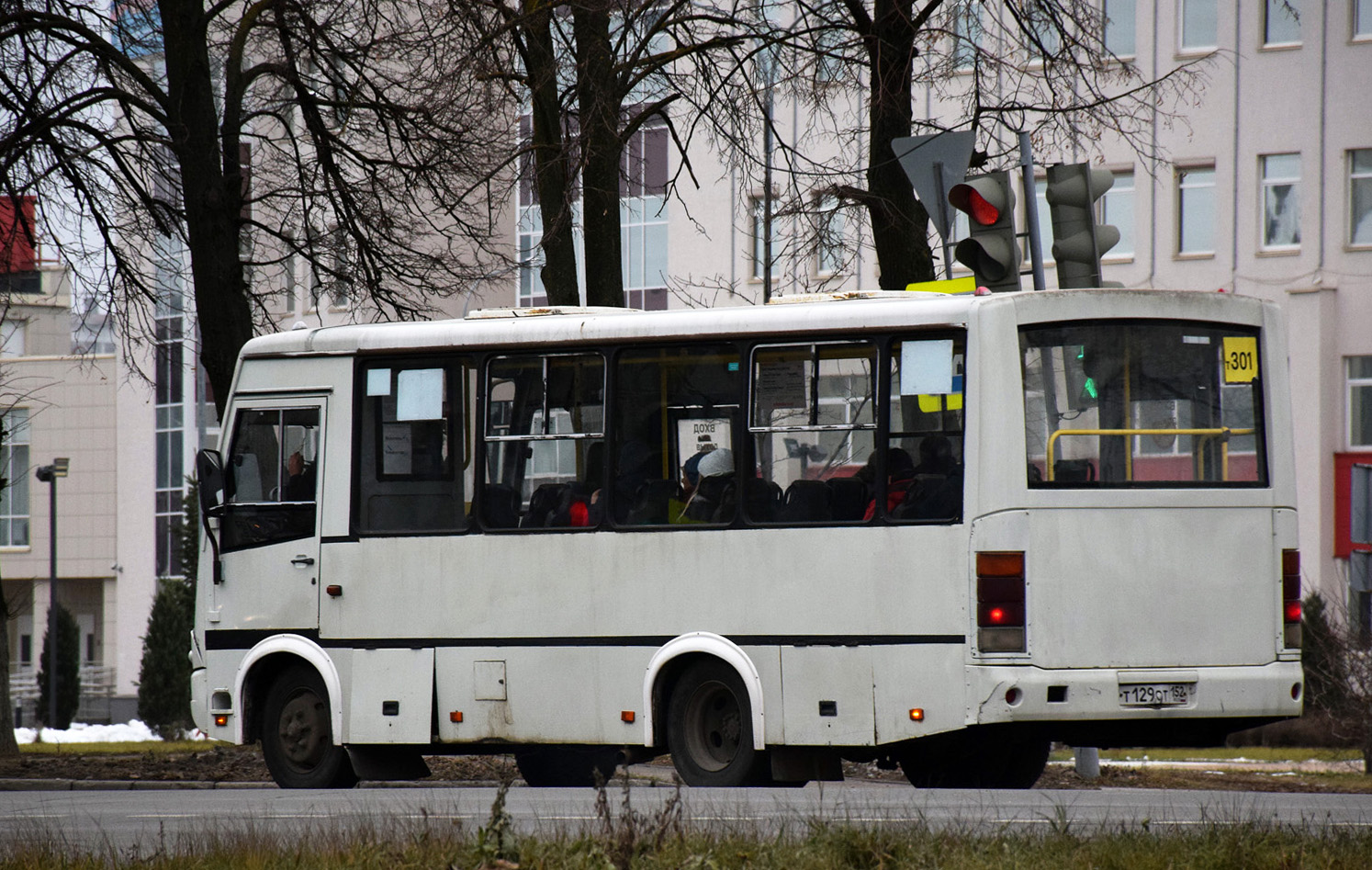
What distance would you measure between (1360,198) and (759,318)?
27.8m

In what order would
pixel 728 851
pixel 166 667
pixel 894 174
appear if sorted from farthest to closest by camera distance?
pixel 166 667, pixel 894 174, pixel 728 851

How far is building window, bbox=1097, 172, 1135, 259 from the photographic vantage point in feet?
127

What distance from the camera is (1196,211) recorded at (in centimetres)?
3831

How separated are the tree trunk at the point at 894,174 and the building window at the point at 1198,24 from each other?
23047 millimetres

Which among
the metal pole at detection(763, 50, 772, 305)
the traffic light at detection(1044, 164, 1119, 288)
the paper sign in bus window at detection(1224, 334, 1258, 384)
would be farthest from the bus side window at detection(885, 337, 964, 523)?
the metal pole at detection(763, 50, 772, 305)

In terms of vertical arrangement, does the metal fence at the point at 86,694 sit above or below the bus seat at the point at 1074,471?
below

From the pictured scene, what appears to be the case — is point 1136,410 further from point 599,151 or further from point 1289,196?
point 1289,196

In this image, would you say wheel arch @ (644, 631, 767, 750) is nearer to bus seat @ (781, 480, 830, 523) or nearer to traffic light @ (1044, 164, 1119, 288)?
bus seat @ (781, 480, 830, 523)

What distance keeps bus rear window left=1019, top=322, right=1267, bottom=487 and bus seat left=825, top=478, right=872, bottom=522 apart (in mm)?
958

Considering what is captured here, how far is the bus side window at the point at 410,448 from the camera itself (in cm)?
1293

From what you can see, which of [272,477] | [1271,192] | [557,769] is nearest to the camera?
[272,477]

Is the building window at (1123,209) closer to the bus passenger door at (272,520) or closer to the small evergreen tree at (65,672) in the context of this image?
the bus passenger door at (272,520)

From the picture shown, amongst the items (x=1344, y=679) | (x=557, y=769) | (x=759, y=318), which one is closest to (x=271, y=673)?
(x=557, y=769)

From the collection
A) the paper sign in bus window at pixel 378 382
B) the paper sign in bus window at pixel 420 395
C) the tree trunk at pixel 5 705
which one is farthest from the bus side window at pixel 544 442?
the tree trunk at pixel 5 705
